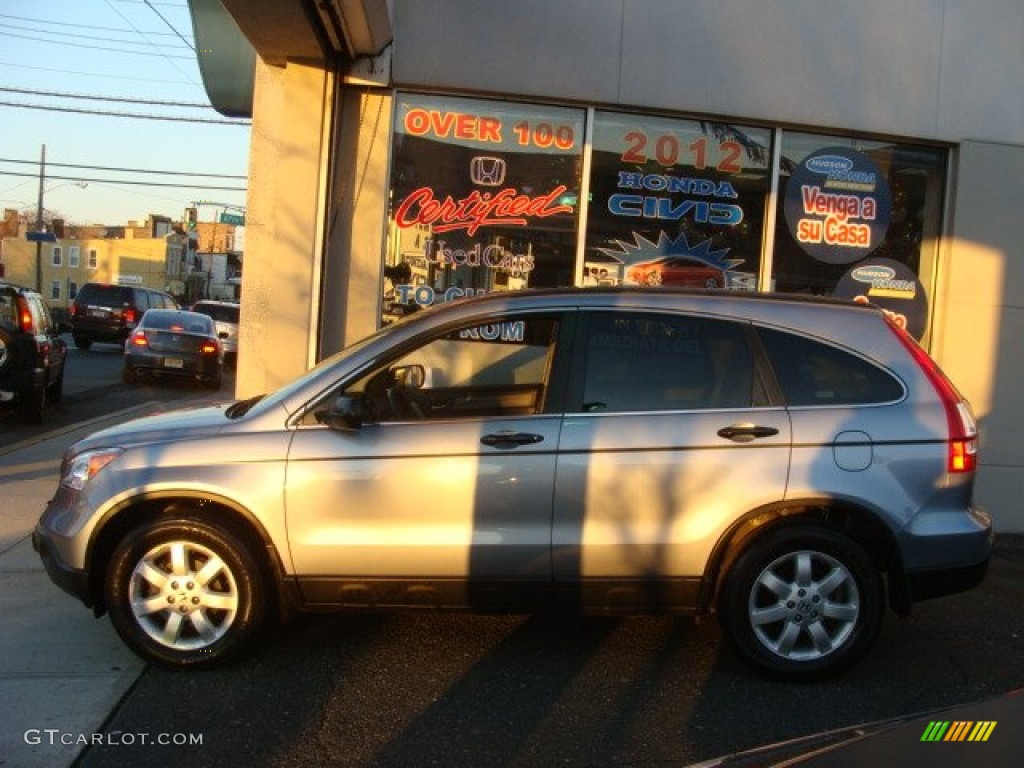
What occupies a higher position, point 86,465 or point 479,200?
point 479,200

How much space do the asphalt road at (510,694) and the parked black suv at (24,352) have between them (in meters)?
8.66

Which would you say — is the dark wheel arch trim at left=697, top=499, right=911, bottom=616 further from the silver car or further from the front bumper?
the front bumper

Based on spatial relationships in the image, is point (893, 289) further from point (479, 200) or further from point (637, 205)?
point (479, 200)

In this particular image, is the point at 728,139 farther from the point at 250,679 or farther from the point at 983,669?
the point at 250,679

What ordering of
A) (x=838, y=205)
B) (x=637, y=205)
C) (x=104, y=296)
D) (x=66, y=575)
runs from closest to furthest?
(x=66, y=575) → (x=637, y=205) → (x=838, y=205) → (x=104, y=296)

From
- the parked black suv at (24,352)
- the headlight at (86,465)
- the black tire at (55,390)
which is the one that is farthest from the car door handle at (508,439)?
the black tire at (55,390)

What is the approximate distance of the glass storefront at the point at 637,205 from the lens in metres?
8.23

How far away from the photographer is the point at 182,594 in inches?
172

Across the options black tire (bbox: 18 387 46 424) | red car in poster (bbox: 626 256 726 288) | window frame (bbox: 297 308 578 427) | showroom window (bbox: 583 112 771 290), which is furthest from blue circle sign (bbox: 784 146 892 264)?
black tire (bbox: 18 387 46 424)

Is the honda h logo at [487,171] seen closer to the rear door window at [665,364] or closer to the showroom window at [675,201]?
the showroom window at [675,201]

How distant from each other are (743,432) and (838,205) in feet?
16.4

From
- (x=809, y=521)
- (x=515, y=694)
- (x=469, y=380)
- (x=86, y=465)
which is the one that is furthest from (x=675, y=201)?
(x=86, y=465)

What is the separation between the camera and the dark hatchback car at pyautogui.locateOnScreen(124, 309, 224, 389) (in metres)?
17.1

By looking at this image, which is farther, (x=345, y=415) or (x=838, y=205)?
(x=838, y=205)
